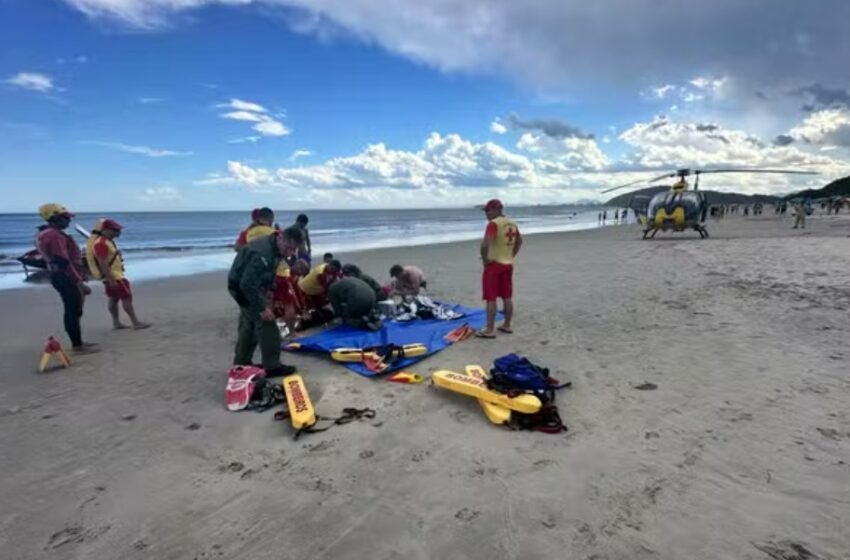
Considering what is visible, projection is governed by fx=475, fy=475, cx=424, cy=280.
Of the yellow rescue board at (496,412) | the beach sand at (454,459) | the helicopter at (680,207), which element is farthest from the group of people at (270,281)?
the helicopter at (680,207)

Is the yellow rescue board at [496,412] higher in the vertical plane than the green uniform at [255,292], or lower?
lower

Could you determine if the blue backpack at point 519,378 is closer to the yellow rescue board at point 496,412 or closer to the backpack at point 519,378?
the backpack at point 519,378

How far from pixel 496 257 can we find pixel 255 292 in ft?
11.5

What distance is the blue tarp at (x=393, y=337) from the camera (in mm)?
6163

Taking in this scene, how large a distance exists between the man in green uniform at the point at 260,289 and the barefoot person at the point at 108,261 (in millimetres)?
3618

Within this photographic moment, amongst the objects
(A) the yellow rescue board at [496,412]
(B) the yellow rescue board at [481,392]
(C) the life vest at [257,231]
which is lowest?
(A) the yellow rescue board at [496,412]

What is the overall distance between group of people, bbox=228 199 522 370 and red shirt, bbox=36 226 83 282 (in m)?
2.09

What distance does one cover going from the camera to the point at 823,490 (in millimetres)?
3062

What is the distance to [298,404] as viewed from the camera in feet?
14.4

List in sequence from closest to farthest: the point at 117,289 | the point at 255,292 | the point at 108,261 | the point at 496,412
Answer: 1. the point at 496,412
2. the point at 255,292
3. the point at 108,261
4. the point at 117,289

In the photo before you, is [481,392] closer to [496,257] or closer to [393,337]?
[393,337]

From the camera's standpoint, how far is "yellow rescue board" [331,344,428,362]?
584 cm

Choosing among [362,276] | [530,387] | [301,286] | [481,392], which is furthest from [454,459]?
[301,286]

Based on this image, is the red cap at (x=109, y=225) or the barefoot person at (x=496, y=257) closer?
the barefoot person at (x=496, y=257)
